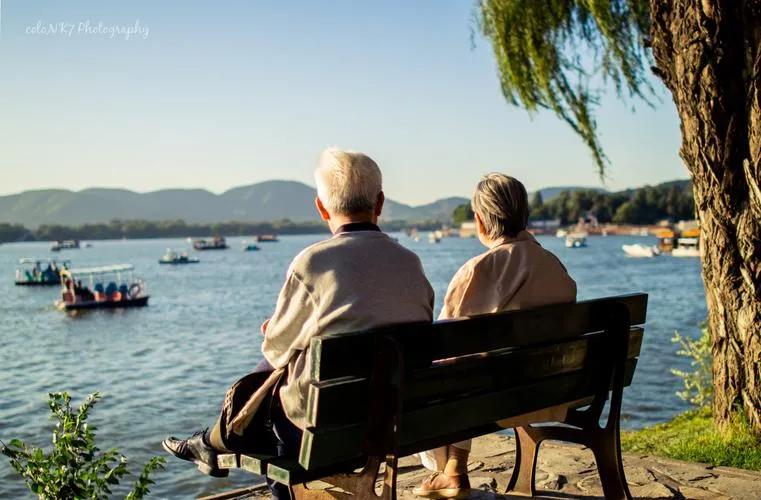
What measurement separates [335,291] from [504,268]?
0.94 meters

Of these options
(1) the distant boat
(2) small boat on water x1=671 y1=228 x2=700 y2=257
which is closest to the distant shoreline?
(2) small boat on water x1=671 y1=228 x2=700 y2=257

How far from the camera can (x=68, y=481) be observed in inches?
145

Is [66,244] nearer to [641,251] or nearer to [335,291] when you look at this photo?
[641,251]

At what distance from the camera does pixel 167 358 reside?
28578 millimetres

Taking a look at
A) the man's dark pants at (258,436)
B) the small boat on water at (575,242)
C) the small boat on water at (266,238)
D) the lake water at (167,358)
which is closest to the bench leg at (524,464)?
the man's dark pants at (258,436)

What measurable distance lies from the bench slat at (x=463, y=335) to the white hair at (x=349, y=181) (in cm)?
46

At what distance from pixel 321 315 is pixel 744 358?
3209 mm

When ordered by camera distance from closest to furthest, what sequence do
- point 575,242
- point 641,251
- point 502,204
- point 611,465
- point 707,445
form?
point 502,204, point 611,465, point 707,445, point 641,251, point 575,242

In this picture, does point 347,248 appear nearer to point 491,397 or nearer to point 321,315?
point 321,315

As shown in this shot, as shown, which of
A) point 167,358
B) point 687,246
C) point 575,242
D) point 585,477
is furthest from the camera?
point 575,242

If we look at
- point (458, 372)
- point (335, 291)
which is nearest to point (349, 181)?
point (335, 291)

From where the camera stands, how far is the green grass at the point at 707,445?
5117mm

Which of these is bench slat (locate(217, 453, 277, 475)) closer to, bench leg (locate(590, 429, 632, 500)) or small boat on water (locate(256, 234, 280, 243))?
bench leg (locate(590, 429, 632, 500))

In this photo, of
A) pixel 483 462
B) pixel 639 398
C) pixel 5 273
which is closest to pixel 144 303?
pixel 639 398
